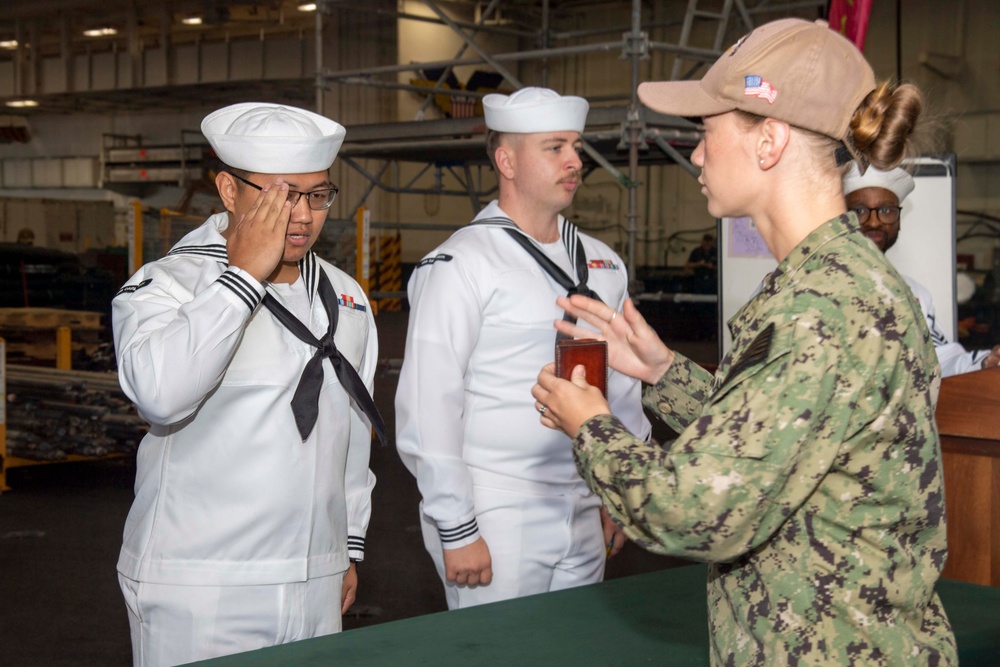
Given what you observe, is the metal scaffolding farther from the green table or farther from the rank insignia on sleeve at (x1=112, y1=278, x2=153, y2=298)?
the rank insignia on sleeve at (x1=112, y1=278, x2=153, y2=298)

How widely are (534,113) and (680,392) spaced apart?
1.62m

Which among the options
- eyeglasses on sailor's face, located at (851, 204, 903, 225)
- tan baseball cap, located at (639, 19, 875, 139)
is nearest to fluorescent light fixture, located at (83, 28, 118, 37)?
eyeglasses on sailor's face, located at (851, 204, 903, 225)

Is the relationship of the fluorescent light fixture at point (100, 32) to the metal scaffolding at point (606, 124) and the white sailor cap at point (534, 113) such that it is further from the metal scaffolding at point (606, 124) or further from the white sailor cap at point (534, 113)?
the white sailor cap at point (534, 113)

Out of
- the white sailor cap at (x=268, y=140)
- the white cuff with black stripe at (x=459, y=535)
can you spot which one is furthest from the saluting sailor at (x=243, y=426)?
the white cuff with black stripe at (x=459, y=535)

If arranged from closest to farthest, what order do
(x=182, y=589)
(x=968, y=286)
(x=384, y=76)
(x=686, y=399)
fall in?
1. (x=686, y=399)
2. (x=182, y=589)
3. (x=968, y=286)
4. (x=384, y=76)

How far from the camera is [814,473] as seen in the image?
4.12 feet

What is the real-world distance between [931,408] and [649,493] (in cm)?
40

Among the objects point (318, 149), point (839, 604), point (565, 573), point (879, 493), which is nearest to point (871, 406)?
point (879, 493)

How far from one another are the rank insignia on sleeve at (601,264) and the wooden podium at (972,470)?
3.30 ft

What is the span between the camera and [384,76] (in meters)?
18.5

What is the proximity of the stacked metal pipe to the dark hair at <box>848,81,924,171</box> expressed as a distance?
6677mm

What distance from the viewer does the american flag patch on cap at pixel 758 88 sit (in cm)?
135

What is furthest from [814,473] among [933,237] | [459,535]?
[933,237]

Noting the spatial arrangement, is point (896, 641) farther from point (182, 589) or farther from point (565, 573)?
point (565, 573)
